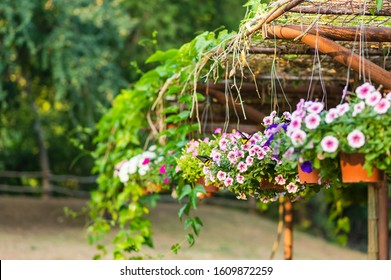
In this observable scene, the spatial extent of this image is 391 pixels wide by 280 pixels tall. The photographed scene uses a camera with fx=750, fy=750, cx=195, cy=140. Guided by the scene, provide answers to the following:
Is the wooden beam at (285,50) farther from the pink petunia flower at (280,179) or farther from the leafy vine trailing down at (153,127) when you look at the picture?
the pink petunia flower at (280,179)

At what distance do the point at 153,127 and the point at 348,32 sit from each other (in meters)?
2.05

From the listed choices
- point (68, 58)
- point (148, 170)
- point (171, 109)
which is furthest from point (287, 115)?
point (68, 58)

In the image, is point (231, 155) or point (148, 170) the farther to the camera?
point (148, 170)

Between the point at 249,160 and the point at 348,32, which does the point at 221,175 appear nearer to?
the point at 249,160

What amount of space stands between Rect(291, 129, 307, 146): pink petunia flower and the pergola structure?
279mm

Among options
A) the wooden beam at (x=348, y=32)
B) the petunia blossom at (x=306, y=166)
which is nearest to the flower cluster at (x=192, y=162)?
the wooden beam at (x=348, y=32)

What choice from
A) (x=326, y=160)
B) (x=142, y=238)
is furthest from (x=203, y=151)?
(x=142, y=238)

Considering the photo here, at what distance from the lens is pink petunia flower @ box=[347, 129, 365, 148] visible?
110 inches

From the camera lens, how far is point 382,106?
2.81 meters

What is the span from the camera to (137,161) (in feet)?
17.9

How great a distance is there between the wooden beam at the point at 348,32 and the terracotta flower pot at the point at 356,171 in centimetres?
84

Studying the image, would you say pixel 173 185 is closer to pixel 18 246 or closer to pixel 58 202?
pixel 18 246

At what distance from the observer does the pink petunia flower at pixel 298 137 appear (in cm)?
288

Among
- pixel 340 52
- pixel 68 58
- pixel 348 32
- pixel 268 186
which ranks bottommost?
Answer: pixel 268 186
